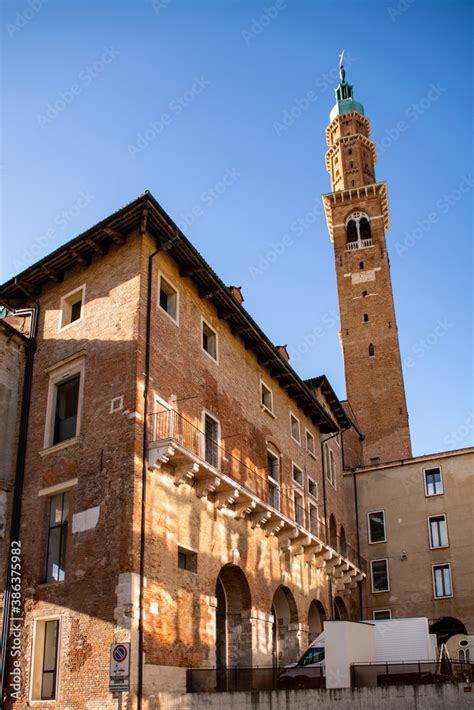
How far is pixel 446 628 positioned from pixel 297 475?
1011 cm

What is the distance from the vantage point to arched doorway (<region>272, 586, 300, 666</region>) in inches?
1020

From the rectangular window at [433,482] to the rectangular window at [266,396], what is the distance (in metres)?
10.6

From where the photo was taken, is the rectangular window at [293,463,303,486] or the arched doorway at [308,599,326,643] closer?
the arched doorway at [308,599,326,643]

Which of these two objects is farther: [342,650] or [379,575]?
[379,575]

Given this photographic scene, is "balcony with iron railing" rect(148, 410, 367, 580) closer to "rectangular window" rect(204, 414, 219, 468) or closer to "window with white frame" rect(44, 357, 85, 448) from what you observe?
"rectangular window" rect(204, 414, 219, 468)

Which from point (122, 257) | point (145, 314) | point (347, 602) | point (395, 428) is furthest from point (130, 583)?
point (395, 428)

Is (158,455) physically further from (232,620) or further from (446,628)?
(446,628)

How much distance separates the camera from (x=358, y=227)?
56.1 metres

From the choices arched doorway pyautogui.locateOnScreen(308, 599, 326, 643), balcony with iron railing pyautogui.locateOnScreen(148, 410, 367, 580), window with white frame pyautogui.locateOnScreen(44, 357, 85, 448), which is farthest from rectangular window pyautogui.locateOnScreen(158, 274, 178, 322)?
arched doorway pyautogui.locateOnScreen(308, 599, 326, 643)

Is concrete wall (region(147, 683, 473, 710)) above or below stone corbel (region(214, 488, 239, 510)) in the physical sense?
below

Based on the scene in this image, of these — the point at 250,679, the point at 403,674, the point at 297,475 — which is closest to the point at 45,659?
the point at 250,679

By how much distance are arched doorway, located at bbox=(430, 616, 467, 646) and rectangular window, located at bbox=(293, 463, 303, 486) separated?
29.1ft

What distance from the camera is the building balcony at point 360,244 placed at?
55.0m

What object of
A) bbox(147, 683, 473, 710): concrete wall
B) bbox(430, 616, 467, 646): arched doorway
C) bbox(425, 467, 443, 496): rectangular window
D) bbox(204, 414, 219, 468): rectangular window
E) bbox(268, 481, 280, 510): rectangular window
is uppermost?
bbox(425, 467, 443, 496): rectangular window
